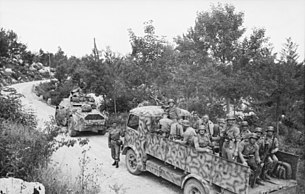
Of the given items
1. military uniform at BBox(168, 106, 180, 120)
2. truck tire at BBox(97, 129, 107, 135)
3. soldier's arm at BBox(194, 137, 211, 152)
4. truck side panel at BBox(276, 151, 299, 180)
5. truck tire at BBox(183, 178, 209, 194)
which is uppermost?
military uniform at BBox(168, 106, 180, 120)

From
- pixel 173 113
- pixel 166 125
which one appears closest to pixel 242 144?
pixel 166 125

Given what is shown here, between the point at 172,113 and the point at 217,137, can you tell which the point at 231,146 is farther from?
the point at 172,113

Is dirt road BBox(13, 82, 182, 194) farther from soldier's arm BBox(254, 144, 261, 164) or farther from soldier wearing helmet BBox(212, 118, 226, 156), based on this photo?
soldier's arm BBox(254, 144, 261, 164)

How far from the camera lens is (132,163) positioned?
9.88 m

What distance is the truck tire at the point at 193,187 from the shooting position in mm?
7237

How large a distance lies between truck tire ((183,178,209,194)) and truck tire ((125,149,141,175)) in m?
2.19

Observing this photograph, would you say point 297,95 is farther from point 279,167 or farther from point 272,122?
point 279,167

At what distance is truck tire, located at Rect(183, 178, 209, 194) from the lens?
7.24 m

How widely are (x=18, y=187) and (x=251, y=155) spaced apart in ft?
17.3

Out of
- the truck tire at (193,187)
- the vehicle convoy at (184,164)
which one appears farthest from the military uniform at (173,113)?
the truck tire at (193,187)

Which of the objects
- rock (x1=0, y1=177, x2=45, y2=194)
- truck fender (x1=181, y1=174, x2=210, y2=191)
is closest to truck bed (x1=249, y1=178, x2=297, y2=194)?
truck fender (x1=181, y1=174, x2=210, y2=191)

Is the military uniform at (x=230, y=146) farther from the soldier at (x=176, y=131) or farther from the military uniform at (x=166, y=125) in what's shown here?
the military uniform at (x=166, y=125)

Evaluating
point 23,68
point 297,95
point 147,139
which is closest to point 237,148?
point 147,139

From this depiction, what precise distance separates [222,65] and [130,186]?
888 cm
